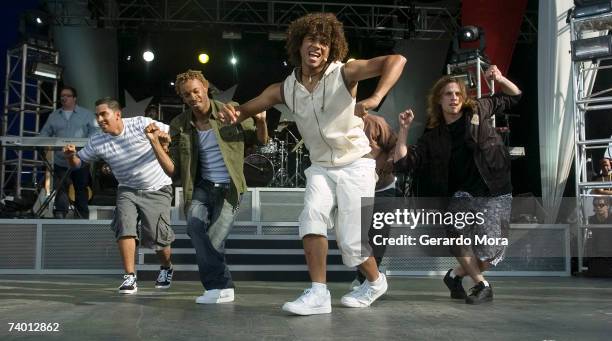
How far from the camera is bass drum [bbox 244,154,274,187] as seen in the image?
1058cm

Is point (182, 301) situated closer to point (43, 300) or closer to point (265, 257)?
point (43, 300)

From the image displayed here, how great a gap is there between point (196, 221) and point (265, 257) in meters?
2.58

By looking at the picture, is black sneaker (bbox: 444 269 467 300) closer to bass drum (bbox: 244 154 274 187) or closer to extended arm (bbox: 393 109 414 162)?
extended arm (bbox: 393 109 414 162)

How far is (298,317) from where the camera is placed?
3.27 meters

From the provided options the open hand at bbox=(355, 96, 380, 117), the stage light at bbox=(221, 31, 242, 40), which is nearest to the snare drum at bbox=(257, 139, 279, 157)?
the stage light at bbox=(221, 31, 242, 40)

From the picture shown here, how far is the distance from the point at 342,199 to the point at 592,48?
180 inches

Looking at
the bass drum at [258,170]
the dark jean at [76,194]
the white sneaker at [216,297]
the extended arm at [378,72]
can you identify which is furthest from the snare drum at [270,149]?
the extended arm at [378,72]

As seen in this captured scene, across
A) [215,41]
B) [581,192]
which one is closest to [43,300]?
[581,192]

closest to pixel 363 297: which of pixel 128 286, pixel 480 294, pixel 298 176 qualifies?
pixel 480 294

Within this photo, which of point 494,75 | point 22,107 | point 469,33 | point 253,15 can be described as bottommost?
point 494,75

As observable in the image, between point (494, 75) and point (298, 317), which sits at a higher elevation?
point (494, 75)

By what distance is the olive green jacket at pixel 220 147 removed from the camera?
4070 millimetres

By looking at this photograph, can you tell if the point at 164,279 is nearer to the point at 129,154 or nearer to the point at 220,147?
the point at 129,154

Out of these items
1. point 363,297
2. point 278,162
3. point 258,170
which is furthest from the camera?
point 278,162
